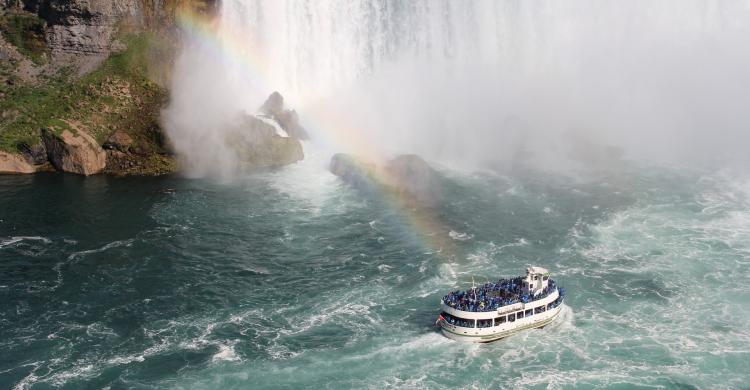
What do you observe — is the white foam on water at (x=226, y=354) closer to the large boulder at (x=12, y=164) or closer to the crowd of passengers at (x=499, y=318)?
the crowd of passengers at (x=499, y=318)

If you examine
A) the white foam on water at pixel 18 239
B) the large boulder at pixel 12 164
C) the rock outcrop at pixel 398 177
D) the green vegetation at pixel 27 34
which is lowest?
the white foam on water at pixel 18 239

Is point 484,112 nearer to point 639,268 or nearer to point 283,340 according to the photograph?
point 639,268

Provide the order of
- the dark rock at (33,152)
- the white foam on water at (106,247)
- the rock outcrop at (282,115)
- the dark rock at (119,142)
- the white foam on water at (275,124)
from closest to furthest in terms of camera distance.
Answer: the white foam on water at (106,247) < the dark rock at (33,152) < the dark rock at (119,142) < the white foam on water at (275,124) < the rock outcrop at (282,115)

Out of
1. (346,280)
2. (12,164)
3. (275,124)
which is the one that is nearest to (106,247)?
(346,280)

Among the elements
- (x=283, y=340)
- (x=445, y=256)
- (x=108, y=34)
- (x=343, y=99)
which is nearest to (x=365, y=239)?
(x=445, y=256)

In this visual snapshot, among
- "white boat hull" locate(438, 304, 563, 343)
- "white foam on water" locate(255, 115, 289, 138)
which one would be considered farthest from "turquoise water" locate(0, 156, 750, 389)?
"white foam on water" locate(255, 115, 289, 138)

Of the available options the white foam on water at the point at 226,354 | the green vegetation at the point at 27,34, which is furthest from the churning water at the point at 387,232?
the green vegetation at the point at 27,34

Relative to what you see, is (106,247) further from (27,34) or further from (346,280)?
(27,34)
